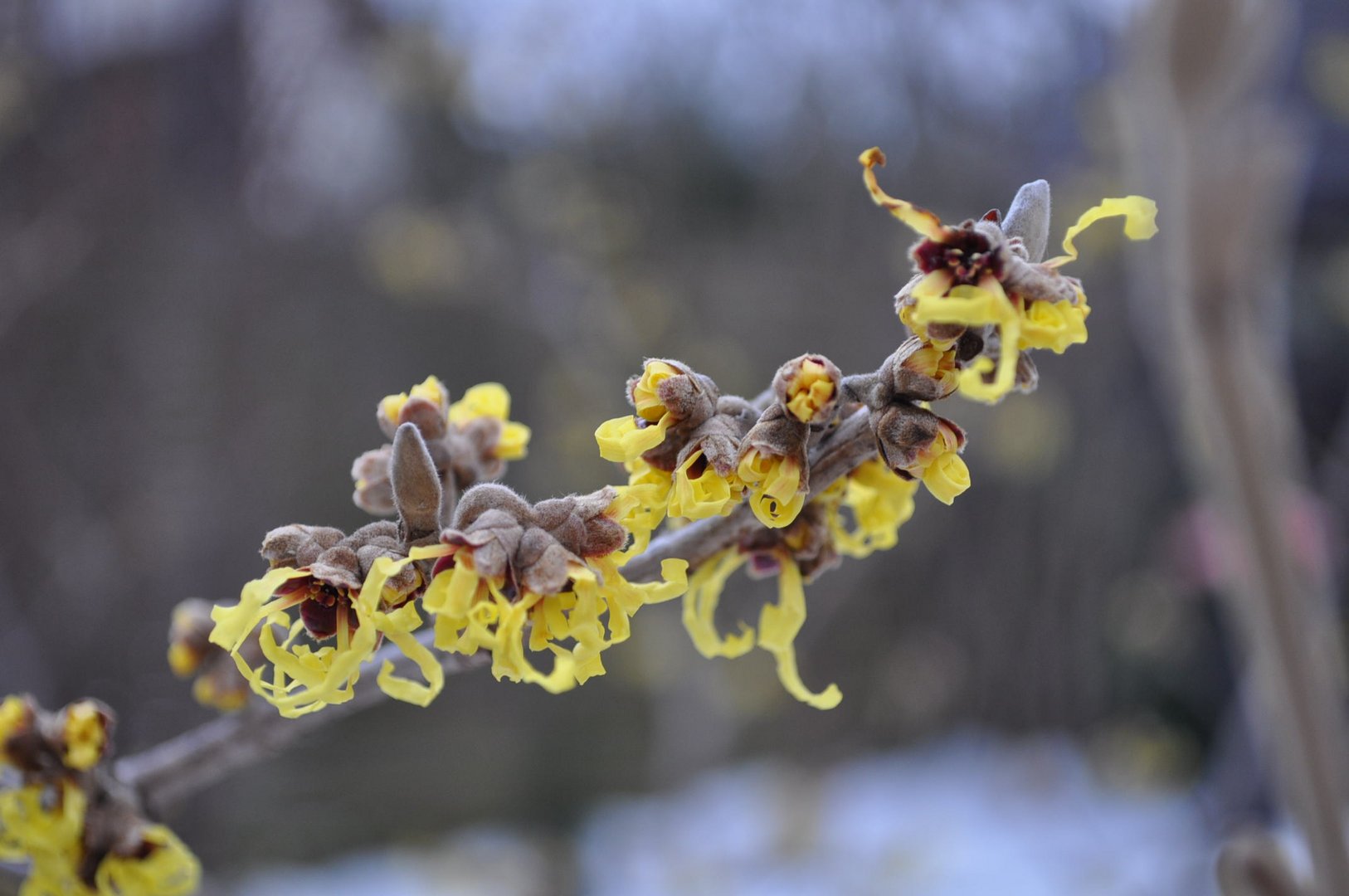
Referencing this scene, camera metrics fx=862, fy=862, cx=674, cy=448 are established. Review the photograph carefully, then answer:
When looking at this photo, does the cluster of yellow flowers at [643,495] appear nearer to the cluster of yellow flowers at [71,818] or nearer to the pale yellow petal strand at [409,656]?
the pale yellow petal strand at [409,656]

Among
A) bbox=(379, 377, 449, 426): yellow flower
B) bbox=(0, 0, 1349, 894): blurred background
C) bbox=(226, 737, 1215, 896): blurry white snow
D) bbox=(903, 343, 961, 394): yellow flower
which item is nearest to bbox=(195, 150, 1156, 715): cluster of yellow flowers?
bbox=(903, 343, 961, 394): yellow flower

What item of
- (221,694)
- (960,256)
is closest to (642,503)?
(960,256)

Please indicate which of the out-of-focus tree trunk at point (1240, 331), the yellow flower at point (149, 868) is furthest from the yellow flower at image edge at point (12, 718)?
the out-of-focus tree trunk at point (1240, 331)

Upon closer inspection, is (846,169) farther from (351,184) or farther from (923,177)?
(351,184)

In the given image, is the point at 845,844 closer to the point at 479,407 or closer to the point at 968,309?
the point at 479,407

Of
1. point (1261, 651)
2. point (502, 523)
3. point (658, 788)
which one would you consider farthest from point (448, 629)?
point (658, 788)

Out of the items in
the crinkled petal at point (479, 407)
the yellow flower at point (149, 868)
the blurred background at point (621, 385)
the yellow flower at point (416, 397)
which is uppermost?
the blurred background at point (621, 385)

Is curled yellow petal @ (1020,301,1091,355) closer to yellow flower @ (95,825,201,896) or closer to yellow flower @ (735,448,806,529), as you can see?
yellow flower @ (735,448,806,529)
